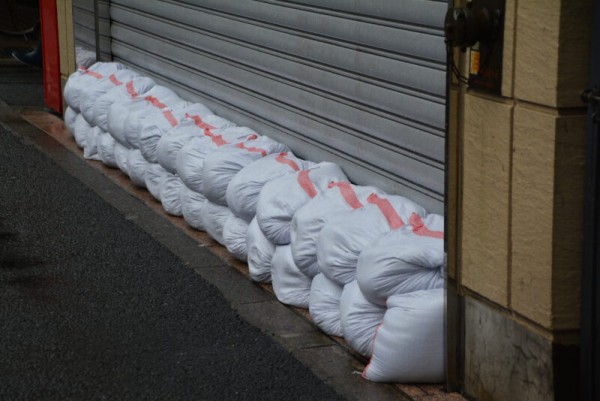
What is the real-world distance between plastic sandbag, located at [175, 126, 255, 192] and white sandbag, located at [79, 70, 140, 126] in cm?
226

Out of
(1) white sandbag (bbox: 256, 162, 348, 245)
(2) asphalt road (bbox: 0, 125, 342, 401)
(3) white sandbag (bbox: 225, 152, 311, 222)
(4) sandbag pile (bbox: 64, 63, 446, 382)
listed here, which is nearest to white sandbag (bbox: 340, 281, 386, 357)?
(4) sandbag pile (bbox: 64, 63, 446, 382)

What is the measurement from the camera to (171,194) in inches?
320

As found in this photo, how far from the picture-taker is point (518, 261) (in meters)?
4.38

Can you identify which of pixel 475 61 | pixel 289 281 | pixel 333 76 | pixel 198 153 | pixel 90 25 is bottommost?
pixel 289 281

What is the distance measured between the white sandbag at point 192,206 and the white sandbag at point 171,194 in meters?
0.27

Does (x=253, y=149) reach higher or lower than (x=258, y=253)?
higher

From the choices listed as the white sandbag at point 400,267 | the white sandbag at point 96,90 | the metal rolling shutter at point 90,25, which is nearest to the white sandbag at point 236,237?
the white sandbag at point 400,267

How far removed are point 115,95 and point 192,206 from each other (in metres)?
2.36

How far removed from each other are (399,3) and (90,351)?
239cm

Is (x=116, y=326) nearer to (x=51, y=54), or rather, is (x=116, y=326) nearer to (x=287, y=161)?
(x=287, y=161)

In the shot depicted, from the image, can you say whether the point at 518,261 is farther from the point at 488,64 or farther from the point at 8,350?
the point at 8,350

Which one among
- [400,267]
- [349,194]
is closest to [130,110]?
[349,194]

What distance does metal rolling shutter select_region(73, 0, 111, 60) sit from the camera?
11148 mm

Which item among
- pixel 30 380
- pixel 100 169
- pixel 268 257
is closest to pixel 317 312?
pixel 268 257
